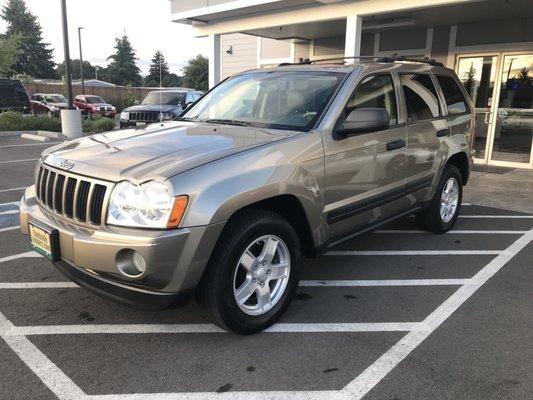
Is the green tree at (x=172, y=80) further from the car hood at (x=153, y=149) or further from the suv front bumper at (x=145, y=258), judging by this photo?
the suv front bumper at (x=145, y=258)

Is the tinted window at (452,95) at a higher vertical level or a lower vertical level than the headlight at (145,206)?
higher

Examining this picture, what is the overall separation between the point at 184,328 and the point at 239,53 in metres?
13.6

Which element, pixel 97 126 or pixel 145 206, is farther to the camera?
pixel 97 126

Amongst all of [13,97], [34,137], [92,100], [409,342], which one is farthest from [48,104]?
[409,342]

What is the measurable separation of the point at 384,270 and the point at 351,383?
189 cm

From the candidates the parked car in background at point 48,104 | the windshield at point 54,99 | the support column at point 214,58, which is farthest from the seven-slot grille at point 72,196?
the windshield at point 54,99

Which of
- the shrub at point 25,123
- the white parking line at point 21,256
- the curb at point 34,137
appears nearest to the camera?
the white parking line at point 21,256

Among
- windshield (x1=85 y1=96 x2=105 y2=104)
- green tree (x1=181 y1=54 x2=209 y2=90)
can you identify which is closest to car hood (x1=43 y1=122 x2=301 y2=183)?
windshield (x1=85 y1=96 x2=105 y2=104)

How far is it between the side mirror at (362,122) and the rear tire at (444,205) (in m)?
1.95

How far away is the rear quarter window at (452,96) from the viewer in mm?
5352

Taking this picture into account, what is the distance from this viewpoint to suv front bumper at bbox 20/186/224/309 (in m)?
2.66

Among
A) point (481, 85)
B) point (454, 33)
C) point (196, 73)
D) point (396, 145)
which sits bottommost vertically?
point (396, 145)

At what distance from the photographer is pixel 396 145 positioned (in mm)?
4309

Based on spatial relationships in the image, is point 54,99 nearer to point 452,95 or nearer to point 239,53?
point 239,53
